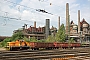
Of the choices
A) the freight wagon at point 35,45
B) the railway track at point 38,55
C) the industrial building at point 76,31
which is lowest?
the freight wagon at point 35,45

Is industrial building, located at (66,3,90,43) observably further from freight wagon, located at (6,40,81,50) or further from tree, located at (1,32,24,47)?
freight wagon, located at (6,40,81,50)

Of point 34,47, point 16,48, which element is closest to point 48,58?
point 16,48

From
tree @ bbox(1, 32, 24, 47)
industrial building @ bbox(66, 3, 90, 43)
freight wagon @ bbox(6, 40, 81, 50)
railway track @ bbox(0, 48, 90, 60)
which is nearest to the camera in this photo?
railway track @ bbox(0, 48, 90, 60)

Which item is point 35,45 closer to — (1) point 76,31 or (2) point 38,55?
(2) point 38,55

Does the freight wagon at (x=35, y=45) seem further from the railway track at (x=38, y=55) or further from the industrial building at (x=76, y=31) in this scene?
the industrial building at (x=76, y=31)

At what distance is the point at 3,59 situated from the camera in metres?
11.5

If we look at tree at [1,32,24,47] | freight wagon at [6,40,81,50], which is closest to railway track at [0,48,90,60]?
freight wagon at [6,40,81,50]

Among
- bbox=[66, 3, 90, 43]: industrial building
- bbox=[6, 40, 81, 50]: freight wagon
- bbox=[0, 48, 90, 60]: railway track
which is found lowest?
bbox=[6, 40, 81, 50]: freight wagon

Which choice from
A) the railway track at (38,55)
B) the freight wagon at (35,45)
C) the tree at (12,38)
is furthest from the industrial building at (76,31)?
the railway track at (38,55)

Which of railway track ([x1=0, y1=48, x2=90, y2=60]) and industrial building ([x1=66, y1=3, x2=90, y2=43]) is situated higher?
industrial building ([x1=66, y1=3, x2=90, y2=43])

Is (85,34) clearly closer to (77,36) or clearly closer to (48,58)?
(77,36)

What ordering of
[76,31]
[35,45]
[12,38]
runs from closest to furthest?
[35,45] → [12,38] → [76,31]

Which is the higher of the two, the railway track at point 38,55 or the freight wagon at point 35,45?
the railway track at point 38,55

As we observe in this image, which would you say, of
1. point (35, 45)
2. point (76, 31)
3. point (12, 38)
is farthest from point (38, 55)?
point (76, 31)
